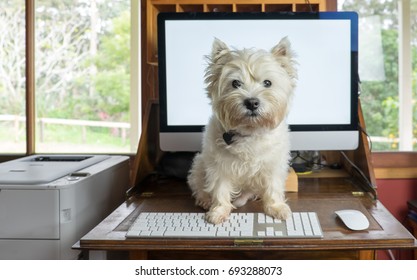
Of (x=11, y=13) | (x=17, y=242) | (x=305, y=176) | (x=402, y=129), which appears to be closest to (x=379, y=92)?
(x=402, y=129)

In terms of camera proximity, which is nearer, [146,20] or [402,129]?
[146,20]

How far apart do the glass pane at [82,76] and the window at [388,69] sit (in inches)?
37.7

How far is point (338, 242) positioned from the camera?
789 millimetres

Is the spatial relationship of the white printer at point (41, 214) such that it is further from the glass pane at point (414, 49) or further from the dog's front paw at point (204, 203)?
the glass pane at point (414, 49)

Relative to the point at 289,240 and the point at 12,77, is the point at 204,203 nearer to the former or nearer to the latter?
the point at 289,240

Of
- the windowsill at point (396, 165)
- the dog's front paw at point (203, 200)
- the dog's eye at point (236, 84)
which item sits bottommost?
the dog's front paw at point (203, 200)

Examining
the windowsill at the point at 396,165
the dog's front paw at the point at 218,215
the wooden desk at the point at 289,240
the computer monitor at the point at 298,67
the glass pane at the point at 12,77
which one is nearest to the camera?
the wooden desk at the point at 289,240

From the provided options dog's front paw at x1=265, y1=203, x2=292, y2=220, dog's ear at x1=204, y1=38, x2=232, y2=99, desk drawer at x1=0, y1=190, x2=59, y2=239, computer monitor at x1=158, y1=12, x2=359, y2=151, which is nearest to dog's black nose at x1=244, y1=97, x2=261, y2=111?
dog's ear at x1=204, y1=38, x2=232, y2=99

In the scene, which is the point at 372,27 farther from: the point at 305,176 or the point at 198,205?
the point at 198,205

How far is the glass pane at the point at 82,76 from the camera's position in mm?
1747

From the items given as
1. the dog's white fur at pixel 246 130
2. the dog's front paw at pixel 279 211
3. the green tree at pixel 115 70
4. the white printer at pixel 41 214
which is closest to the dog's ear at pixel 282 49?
the dog's white fur at pixel 246 130

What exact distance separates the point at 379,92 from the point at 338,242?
1.06 meters

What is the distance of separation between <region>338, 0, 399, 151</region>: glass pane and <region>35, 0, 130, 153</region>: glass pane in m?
0.96

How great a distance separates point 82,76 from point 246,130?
1.05 meters
